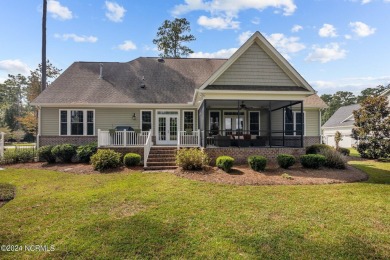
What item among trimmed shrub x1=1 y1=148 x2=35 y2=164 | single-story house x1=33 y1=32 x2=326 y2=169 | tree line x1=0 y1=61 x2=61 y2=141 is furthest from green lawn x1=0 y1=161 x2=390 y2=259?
tree line x1=0 y1=61 x2=61 y2=141

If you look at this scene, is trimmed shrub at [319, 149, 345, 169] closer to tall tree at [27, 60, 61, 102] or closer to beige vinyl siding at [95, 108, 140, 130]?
beige vinyl siding at [95, 108, 140, 130]

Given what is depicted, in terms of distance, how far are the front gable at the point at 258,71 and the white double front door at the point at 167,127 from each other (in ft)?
16.5

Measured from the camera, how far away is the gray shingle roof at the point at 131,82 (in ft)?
50.6

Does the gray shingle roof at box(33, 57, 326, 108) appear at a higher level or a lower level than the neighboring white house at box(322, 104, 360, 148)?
higher

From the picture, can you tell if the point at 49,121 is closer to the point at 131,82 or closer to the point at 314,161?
the point at 131,82

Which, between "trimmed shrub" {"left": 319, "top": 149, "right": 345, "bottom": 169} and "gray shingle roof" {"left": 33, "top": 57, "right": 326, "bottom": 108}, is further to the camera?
"gray shingle roof" {"left": 33, "top": 57, "right": 326, "bottom": 108}

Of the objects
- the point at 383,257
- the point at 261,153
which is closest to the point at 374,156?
→ the point at 261,153

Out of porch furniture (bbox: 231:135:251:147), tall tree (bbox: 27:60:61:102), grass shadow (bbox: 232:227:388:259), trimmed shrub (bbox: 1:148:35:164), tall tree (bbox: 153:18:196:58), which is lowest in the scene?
grass shadow (bbox: 232:227:388:259)

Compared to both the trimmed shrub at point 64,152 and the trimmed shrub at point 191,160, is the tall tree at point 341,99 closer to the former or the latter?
the trimmed shrub at point 191,160

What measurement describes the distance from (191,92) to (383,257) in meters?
14.2

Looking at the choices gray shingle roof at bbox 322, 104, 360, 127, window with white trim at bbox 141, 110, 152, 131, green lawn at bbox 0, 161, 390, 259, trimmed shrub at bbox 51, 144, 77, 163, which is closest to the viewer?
green lawn at bbox 0, 161, 390, 259

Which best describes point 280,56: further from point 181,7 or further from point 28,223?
point 28,223

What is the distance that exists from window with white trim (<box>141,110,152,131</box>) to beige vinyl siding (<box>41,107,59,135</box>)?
580 cm

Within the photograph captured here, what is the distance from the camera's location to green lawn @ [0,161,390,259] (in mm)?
3895
